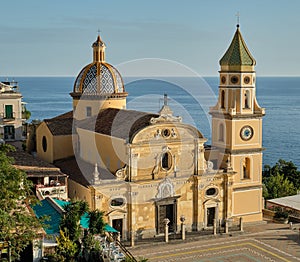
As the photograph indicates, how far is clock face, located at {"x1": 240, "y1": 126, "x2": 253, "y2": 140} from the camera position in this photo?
120 ft

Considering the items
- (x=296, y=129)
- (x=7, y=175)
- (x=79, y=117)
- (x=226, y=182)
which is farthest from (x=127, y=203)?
(x=296, y=129)

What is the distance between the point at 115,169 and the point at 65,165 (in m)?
4.67

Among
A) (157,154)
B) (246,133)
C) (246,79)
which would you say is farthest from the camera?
(246,133)

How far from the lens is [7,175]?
19.1 m

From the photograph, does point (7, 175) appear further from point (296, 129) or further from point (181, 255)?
point (296, 129)

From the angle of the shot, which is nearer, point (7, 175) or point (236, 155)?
point (7, 175)

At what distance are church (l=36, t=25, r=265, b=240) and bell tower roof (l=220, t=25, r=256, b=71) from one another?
74mm

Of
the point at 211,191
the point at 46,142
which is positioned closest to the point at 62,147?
the point at 46,142

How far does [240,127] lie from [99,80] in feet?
38.4

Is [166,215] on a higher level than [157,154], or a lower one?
lower

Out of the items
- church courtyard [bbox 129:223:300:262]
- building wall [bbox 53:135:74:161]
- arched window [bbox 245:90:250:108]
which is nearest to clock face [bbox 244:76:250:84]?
arched window [bbox 245:90:250:108]

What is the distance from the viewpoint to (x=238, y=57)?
3597cm

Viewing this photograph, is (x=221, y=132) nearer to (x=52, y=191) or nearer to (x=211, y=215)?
(x=211, y=215)

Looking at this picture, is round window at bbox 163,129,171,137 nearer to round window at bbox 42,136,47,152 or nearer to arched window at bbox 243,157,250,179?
arched window at bbox 243,157,250,179
